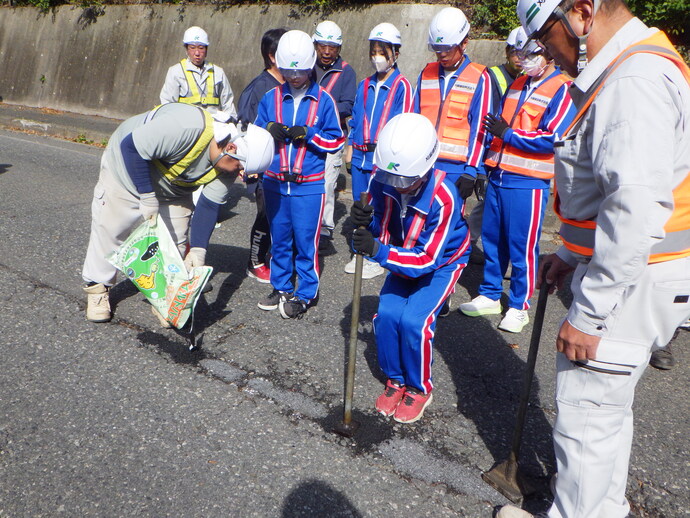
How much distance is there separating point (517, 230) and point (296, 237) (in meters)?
1.57

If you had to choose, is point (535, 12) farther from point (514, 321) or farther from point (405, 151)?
point (514, 321)

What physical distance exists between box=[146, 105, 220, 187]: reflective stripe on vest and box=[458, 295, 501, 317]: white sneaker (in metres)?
2.03

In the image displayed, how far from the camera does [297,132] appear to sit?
426 centimetres

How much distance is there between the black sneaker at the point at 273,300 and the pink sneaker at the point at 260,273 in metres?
0.47

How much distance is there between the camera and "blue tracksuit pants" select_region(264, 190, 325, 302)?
4.46 m

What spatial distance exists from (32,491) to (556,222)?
5491 millimetres

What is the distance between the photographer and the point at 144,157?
12.2 ft

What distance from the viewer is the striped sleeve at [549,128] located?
409 centimetres

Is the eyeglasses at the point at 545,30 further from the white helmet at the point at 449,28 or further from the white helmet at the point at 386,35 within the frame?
the white helmet at the point at 386,35

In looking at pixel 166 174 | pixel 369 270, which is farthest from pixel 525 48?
pixel 166 174

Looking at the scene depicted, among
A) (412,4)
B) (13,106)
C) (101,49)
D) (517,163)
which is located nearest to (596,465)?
(517,163)

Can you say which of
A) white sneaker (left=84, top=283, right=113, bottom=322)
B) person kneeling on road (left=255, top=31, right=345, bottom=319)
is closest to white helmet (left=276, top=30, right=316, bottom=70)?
person kneeling on road (left=255, top=31, right=345, bottom=319)

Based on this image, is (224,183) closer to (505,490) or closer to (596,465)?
(505,490)

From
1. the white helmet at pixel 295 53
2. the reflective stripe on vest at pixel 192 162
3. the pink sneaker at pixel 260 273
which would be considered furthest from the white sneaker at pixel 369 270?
the white helmet at pixel 295 53
